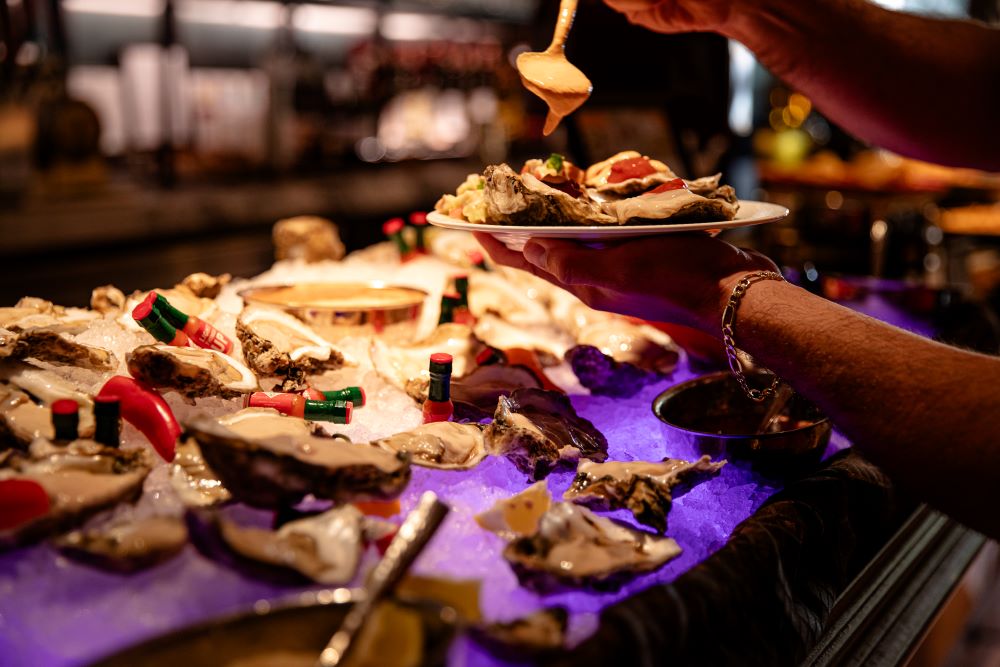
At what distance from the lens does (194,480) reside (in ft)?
3.45

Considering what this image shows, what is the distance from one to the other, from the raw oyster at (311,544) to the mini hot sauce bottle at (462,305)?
3.01ft

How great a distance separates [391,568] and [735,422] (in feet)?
2.92

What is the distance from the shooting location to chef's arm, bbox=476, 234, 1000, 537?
1039mm

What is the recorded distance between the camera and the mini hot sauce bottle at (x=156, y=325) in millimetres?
1356

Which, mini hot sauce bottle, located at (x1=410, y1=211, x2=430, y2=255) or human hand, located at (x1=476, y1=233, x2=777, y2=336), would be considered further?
mini hot sauce bottle, located at (x1=410, y1=211, x2=430, y2=255)

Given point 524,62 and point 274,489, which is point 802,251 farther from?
point 274,489

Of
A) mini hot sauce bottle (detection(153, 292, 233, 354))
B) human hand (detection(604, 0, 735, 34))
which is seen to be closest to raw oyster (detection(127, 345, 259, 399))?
mini hot sauce bottle (detection(153, 292, 233, 354))

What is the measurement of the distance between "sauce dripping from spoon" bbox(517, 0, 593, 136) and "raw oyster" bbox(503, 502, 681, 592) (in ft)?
2.47

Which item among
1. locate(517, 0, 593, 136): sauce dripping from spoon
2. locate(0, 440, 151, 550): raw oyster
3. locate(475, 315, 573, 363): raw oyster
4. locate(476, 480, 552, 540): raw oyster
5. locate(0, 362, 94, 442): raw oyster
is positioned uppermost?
locate(517, 0, 593, 136): sauce dripping from spoon

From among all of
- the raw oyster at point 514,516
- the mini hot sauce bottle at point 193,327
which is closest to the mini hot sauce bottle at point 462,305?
the mini hot sauce bottle at point 193,327

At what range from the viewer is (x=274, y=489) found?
0.96 metres

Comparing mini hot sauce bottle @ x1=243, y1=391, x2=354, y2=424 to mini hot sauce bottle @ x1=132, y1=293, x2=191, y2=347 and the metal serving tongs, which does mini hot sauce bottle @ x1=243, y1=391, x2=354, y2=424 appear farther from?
the metal serving tongs

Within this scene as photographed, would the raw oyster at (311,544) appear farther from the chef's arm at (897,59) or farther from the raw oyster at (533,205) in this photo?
the chef's arm at (897,59)

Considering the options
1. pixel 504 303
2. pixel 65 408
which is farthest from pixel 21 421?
pixel 504 303
